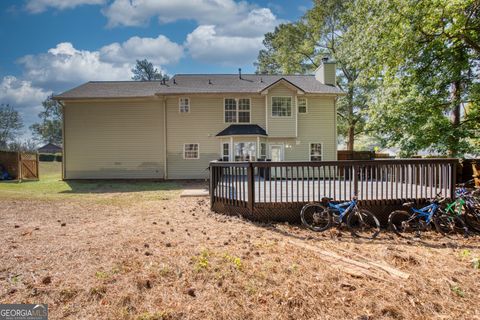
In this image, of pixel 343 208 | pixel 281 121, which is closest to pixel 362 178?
pixel 343 208

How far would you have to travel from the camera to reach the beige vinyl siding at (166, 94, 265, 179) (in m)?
15.5

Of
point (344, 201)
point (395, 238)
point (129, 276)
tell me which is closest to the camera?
point (129, 276)

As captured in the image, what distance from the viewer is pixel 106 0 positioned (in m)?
11.4

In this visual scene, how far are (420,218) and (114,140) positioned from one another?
1567cm

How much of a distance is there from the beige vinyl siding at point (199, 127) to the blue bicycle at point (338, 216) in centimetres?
1016

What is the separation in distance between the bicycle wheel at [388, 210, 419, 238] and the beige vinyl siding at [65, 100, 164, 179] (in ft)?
42.7

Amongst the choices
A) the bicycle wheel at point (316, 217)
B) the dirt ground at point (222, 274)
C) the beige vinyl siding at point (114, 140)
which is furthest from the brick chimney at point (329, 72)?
the dirt ground at point (222, 274)

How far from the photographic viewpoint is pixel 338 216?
5.66 metres

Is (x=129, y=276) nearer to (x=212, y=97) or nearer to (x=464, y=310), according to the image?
(x=464, y=310)

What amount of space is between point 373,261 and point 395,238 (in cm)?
182

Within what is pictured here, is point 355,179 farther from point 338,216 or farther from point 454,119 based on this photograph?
point 454,119

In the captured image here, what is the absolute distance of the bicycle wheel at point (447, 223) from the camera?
18.7 feet

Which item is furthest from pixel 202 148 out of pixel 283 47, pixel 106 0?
pixel 283 47

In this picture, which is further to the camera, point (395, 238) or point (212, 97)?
point (212, 97)
